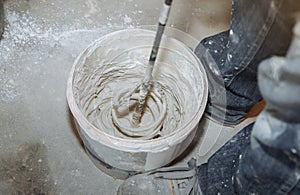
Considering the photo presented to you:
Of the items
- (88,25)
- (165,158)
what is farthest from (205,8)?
(165,158)

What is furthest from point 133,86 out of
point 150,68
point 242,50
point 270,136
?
point 270,136

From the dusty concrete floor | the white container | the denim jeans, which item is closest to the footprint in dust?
the dusty concrete floor

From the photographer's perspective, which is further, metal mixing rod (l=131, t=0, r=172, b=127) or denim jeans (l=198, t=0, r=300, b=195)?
metal mixing rod (l=131, t=0, r=172, b=127)

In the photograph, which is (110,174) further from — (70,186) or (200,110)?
(200,110)

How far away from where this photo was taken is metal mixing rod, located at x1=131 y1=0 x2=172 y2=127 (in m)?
0.93

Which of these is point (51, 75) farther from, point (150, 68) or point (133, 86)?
point (150, 68)

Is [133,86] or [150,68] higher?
[150,68]

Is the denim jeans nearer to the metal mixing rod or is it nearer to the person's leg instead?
the person's leg

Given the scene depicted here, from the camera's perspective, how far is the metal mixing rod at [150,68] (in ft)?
3.06

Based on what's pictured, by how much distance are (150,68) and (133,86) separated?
228 mm

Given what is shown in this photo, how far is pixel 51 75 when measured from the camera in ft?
4.70

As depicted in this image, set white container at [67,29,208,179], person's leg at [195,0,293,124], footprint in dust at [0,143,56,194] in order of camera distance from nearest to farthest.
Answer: person's leg at [195,0,293,124]
white container at [67,29,208,179]
footprint in dust at [0,143,56,194]

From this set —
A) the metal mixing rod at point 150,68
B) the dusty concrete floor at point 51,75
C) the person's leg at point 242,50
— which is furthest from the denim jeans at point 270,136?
the dusty concrete floor at point 51,75

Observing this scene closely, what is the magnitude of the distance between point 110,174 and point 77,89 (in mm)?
283
